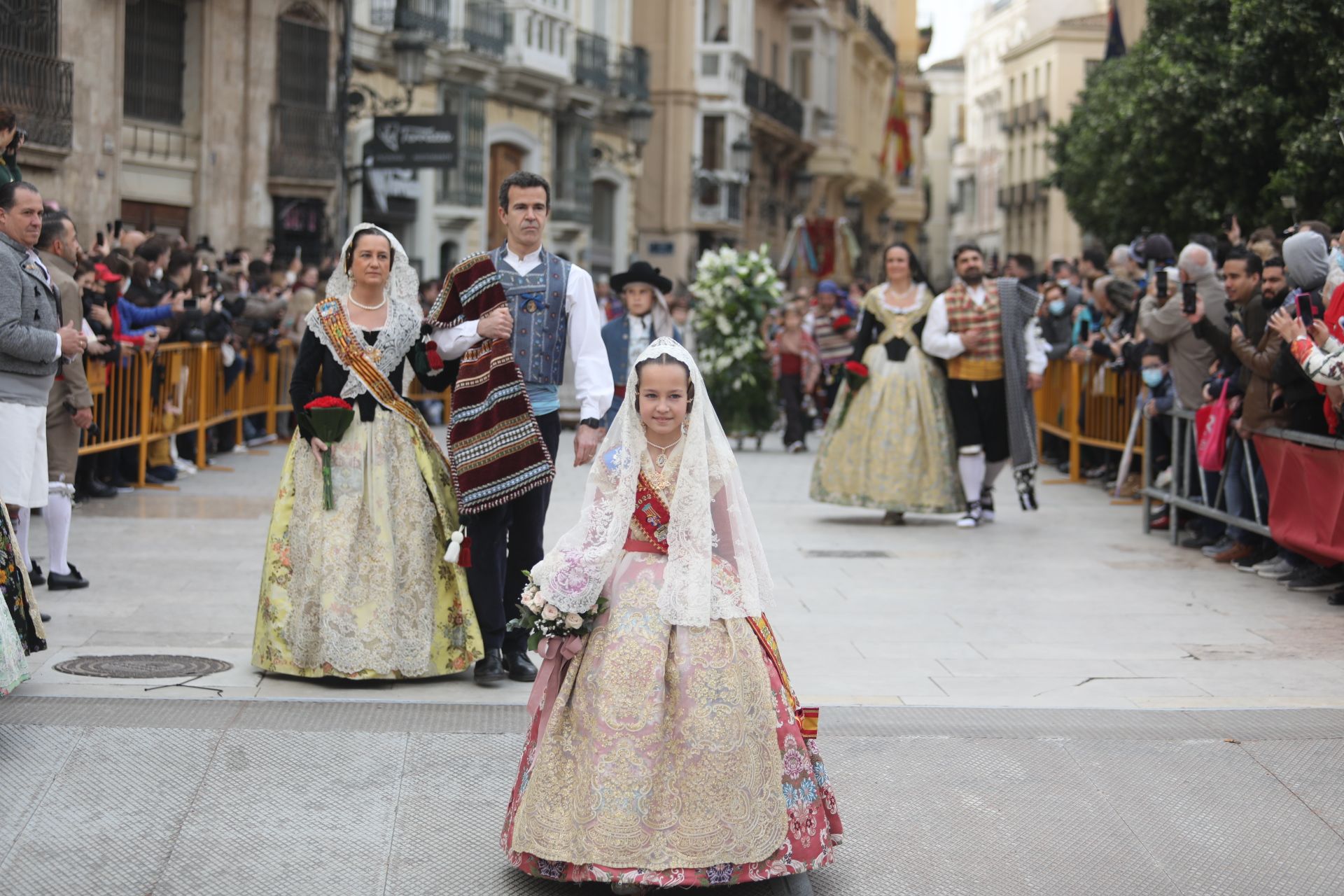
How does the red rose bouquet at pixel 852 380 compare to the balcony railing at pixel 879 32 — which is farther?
the balcony railing at pixel 879 32

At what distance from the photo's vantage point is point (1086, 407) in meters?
16.3

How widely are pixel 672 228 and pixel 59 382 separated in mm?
33098

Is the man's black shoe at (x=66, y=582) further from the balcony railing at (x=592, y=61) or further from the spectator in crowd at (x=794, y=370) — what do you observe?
the balcony railing at (x=592, y=61)

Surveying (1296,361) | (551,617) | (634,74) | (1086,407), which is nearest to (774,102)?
(634,74)

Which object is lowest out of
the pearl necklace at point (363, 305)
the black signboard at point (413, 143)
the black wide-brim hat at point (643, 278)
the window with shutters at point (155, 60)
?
the pearl necklace at point (363, 305)

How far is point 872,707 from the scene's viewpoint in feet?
22.0

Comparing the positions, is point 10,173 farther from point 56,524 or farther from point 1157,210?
point 1157,210

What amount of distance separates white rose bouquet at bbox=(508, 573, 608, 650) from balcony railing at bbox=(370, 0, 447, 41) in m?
21.1

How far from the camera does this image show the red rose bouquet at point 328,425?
6.80m

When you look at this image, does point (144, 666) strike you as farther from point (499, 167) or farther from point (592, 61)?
point (592, 61)

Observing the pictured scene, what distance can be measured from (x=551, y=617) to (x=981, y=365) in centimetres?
837

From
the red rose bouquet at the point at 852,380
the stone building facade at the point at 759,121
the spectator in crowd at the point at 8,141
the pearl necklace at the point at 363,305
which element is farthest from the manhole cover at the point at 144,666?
the stone building facade at the point at 759,121

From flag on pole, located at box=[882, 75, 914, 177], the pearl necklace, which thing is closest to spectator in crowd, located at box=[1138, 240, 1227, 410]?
the pearl necklace

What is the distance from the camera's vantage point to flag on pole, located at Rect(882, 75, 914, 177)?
58719mm
